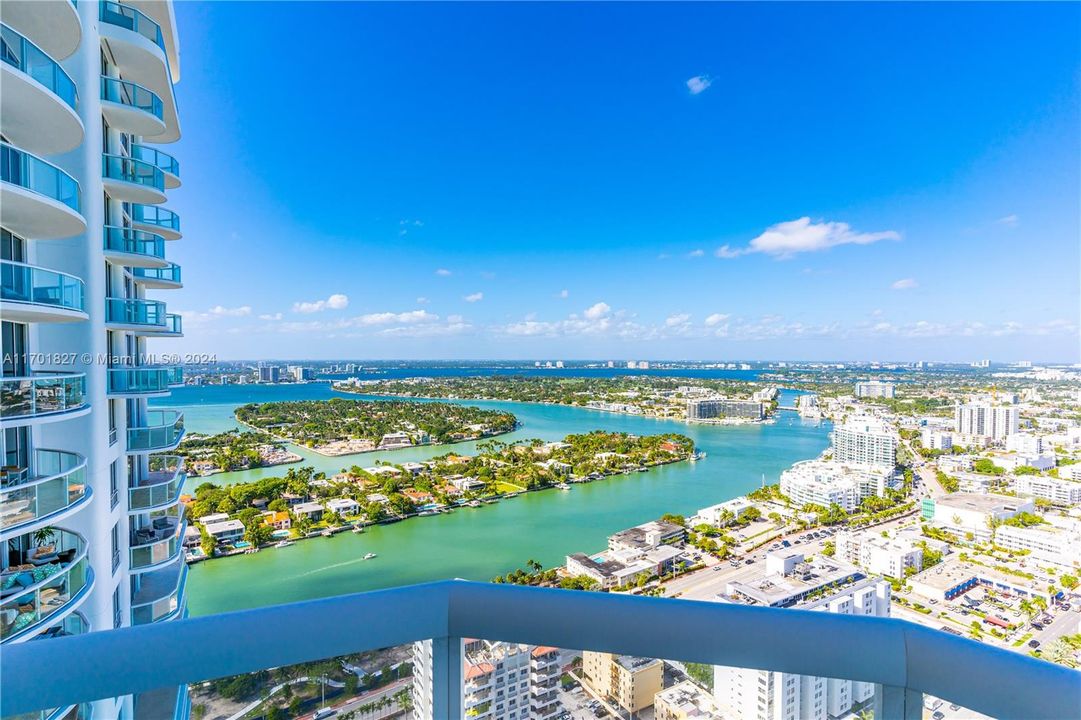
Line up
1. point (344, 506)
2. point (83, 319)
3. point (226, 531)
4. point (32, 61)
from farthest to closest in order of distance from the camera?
1. point (344, 506)
2. point (226, 531)
3. point (83, 319)
4. point (32, 61)

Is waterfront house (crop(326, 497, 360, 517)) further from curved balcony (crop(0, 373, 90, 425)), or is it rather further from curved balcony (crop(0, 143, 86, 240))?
curved balcony (crop(0, 143, 86, 240))

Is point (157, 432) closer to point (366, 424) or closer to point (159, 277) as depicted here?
point (159, 277)

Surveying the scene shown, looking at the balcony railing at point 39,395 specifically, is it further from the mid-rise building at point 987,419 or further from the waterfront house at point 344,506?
the mid-rise building at point 987,419

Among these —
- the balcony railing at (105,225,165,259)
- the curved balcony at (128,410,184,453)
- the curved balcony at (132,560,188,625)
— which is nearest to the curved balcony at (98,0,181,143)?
the balcony railing at (105,225,165,259)

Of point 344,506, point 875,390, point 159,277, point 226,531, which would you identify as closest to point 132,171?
point 159,277

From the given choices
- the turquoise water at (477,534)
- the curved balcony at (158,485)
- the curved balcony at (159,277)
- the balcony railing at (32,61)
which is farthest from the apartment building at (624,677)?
the curved balcony at (159,277)

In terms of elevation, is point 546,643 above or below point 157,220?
below
